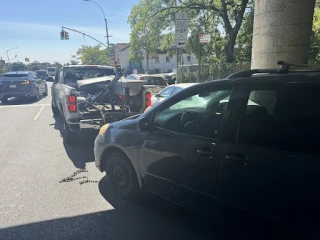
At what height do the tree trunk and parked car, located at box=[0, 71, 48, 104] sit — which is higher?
the tree trunk

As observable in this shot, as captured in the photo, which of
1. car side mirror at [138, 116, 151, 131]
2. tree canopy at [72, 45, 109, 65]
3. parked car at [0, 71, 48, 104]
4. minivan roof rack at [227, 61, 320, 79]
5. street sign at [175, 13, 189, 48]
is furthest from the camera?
tree canopy at [72, 45, 109, 65]

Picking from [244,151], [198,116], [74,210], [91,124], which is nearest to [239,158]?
[244,151]

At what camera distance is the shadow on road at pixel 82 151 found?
5299mm

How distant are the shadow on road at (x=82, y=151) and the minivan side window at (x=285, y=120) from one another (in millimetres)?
3544

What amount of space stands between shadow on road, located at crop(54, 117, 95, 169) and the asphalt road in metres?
0.04

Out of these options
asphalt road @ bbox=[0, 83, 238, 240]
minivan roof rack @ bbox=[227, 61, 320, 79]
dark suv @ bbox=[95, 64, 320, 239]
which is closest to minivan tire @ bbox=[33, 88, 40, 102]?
asphalt road @ bbox=[0, 83, 238, 240]

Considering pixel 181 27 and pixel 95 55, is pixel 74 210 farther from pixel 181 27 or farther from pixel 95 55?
pixel 95 55

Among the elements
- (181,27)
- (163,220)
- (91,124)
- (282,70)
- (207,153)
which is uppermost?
(181,27)

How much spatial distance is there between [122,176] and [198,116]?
148cm

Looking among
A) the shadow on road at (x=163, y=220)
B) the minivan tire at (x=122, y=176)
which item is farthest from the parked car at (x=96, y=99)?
the shadow on road at (x=163, y=220)

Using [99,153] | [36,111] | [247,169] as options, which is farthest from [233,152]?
[36,111]

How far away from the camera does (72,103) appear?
5617mm

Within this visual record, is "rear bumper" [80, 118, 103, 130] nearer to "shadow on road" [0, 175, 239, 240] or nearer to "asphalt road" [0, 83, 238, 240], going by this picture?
"asphalt road" [0, 83, 238, 240]

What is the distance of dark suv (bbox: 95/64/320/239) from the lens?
6.72ft
